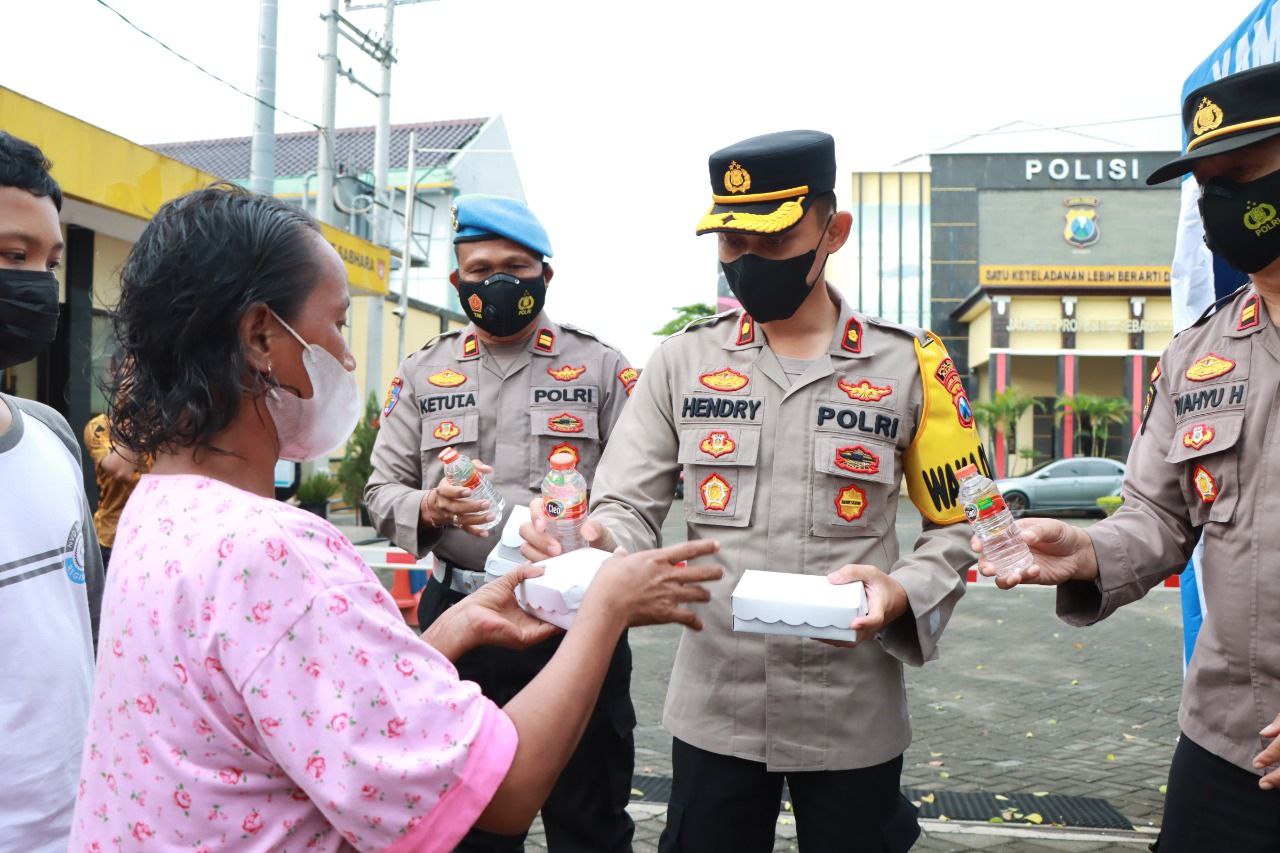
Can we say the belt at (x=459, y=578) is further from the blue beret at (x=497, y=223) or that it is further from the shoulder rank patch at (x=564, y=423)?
the blue beret at (x=497, y=223)

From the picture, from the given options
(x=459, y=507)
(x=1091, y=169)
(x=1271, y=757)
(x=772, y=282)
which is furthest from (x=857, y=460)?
(x=1091, y=169)

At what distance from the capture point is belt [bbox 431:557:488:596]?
3562mm

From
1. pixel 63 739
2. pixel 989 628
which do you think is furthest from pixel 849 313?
pixel 989 628

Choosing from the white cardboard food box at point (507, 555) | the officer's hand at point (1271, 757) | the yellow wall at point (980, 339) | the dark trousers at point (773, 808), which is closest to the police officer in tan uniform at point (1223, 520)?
the officer's hand at point (1271, 757)

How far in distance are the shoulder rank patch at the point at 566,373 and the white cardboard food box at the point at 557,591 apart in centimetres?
172

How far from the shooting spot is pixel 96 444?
18.9ft

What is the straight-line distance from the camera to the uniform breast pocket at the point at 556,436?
369cm

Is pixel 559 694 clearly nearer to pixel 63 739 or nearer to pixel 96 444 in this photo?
pixel 63 739

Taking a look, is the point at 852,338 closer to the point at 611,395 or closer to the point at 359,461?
the point at 611,395

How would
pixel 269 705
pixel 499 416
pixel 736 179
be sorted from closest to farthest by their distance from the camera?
pixel 269 705 < pixel 736 179 < pixel 499 416

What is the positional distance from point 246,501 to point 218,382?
20 cm

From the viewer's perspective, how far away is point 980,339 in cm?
3978

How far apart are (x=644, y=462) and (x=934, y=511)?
798 mm

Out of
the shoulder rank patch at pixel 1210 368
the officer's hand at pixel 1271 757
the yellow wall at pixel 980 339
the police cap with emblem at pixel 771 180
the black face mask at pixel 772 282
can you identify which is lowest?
the officer's hand at pixel 1271 757
